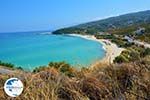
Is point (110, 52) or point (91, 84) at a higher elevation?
point (91, 84)

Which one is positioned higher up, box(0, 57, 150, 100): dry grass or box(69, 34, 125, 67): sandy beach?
box(0, 57, 150, 100): dry grass

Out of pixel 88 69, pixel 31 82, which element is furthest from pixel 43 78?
pixel 88 69

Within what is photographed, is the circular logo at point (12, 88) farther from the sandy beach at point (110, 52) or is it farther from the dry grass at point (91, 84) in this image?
the sandy beach at point (110, 52)

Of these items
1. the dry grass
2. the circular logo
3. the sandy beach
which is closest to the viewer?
the circular logo

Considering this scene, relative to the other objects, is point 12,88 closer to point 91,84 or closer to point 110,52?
point 91,84

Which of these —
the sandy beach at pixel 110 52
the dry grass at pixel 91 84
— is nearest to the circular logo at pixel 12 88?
the dry grass at pixel 91 84

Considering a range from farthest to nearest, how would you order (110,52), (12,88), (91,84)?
1. (110,52)
2. (91,84)
3. (12,88)

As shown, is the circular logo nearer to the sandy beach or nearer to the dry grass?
the dry grass

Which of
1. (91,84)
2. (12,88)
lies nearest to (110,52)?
(91,84)

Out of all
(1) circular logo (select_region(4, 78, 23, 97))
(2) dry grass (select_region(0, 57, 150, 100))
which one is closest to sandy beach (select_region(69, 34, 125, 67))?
(2) dry grass (select_region(0, 57, 150, 100))

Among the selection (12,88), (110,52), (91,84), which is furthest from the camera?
(110,52)

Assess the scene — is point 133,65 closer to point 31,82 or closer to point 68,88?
point 68,88
